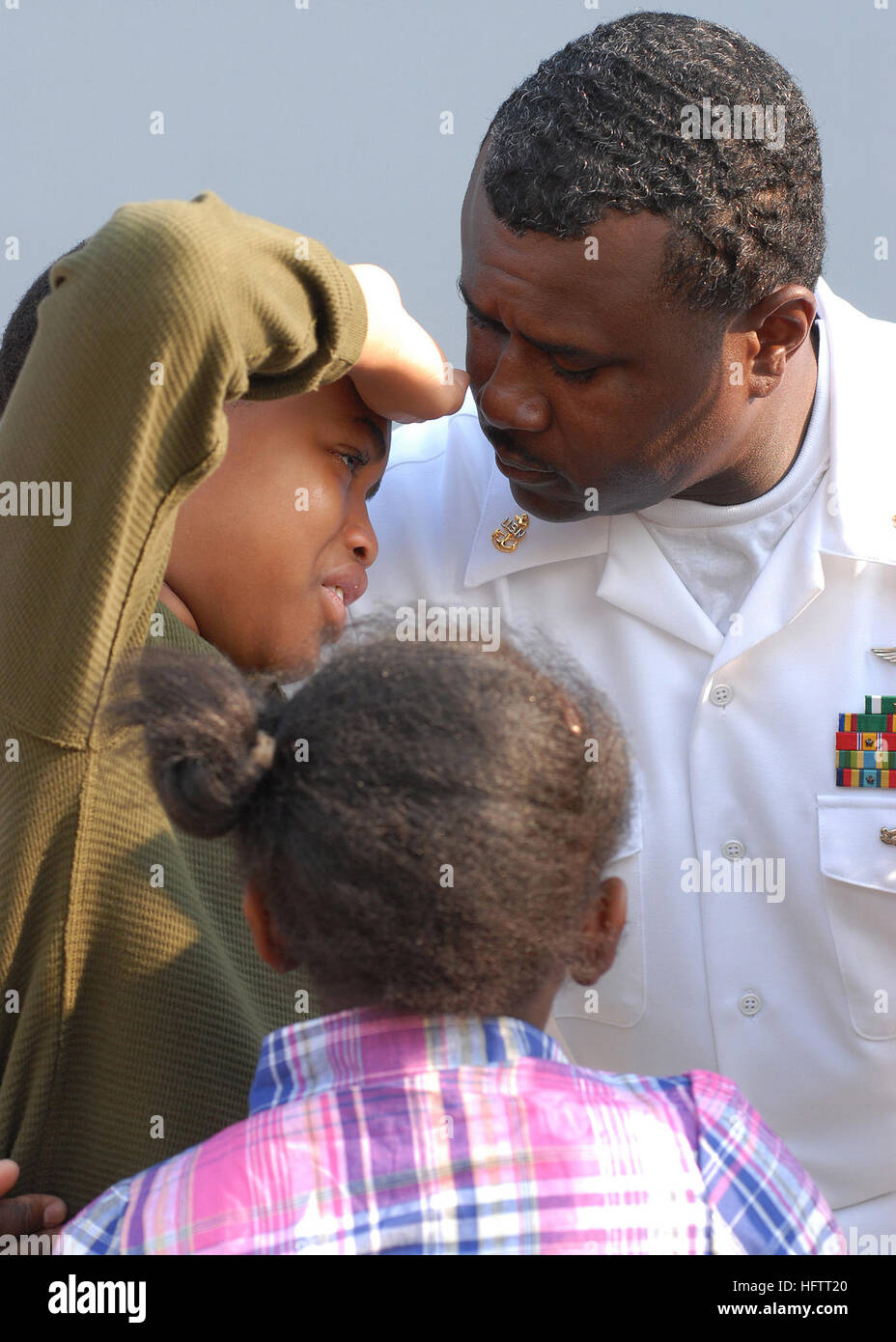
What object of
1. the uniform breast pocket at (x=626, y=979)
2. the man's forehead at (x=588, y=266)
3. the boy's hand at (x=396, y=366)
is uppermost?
the man's forehead at (x=588, y=266)

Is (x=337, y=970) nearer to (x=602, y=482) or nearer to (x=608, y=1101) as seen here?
(x=608, y=1101)

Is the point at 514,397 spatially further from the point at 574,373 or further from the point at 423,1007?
the point at 423,1007

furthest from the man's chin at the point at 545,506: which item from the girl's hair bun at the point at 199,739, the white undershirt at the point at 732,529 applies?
the girl's hair bun at the point at 199,739

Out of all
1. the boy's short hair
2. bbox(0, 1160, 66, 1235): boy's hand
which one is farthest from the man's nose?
bbox(0, 1160, 66, 1235): boy's hand

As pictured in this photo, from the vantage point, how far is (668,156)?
58.0 inches

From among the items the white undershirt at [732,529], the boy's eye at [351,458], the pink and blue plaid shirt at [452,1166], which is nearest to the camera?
the pink and blue plaid shirt at [452,1166]

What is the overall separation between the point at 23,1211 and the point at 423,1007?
40cm

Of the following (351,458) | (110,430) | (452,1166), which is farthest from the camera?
(351,458)

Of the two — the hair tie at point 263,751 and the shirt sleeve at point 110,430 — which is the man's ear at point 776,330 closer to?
the shirt sleeve at point 110,430

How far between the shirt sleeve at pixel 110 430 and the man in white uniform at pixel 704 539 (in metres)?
0.50

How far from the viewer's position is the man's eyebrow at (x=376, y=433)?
4.76ft

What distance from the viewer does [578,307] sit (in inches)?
58.2

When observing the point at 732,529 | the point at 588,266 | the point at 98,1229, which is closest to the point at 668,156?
the point at 588,266

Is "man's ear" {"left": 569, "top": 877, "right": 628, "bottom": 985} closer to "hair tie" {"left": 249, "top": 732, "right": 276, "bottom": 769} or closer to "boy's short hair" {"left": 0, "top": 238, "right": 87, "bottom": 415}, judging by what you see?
"hair tie" {"left": 249, "top": 732, "right": 276, "bottom": 769}
